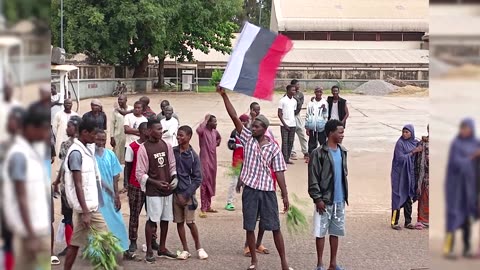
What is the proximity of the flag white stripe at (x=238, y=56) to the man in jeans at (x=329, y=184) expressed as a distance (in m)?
0.98

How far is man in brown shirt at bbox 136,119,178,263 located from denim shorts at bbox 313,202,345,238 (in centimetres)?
135

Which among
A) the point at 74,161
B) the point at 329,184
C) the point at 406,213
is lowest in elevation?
the point at 406,213

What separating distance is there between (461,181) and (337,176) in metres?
4.14

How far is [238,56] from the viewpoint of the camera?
194 inches

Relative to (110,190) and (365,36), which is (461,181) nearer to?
(110,190)

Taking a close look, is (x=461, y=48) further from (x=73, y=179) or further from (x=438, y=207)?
(x=73, y=179)

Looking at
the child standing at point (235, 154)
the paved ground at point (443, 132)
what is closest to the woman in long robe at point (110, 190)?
the child standing at point (235, 154)

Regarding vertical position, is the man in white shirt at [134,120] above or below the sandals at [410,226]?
above

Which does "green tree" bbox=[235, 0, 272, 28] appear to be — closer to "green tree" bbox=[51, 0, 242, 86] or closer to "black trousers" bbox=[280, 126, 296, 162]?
"green tree" bbox=[51, 0, 242, 86]

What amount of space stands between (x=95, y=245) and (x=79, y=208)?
0.34 meters

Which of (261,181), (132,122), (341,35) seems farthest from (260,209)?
(341,35)

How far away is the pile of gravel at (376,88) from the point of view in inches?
1412

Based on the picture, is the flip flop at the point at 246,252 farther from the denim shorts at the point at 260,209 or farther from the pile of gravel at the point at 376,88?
the pile of gravel at the point at 376,88

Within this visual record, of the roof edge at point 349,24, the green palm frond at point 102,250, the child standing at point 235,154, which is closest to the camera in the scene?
the green palm frond at point 102,250
